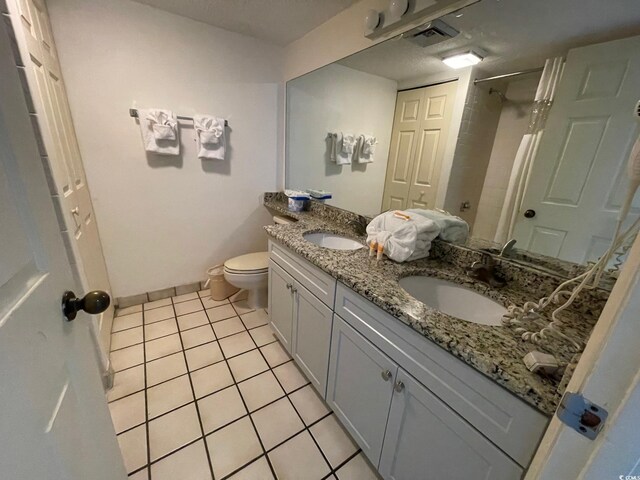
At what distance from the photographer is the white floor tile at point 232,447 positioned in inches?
43.3

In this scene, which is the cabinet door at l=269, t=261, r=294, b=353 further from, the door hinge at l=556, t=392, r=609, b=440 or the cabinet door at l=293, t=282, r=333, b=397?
the door hinge at l=556, t=392, r=609, b=440

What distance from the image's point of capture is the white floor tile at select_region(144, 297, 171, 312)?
212cm

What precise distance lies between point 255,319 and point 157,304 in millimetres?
897

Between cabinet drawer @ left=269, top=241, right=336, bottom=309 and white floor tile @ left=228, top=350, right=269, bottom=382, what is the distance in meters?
0.68

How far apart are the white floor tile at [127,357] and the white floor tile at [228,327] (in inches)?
18.6

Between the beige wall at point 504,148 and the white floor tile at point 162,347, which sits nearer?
the beige wall at point 504,148

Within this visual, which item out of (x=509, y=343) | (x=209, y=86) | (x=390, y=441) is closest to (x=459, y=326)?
(x=509, y=343)

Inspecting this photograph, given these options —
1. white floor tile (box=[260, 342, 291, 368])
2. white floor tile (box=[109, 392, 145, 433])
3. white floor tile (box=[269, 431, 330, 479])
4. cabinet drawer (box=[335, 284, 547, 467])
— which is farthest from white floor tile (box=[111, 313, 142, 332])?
cabinet drawer (box=[335, 284, 547, 467])

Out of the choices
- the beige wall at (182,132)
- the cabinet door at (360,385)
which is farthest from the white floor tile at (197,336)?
the cabinet door at (360,385)

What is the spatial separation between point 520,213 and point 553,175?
0.18m

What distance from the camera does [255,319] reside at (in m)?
2.07

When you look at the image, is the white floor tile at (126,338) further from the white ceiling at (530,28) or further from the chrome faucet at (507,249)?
the white ceiling at (530,28)

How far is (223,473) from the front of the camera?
3.52ft

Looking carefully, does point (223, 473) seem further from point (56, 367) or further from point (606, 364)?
point (606, 364)
